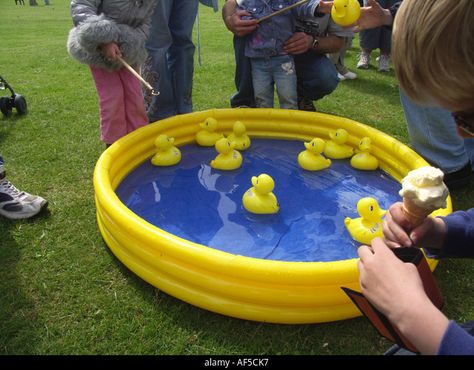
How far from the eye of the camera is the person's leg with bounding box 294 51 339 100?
3.35 metres

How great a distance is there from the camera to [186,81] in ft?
10.8

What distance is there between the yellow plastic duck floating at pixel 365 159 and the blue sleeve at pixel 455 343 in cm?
188

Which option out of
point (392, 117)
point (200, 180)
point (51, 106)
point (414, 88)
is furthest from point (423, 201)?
point (51, 106)

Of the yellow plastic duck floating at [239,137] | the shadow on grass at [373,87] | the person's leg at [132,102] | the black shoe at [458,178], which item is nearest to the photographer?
the black shoe at [458,178]

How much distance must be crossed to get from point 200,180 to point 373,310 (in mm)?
1703

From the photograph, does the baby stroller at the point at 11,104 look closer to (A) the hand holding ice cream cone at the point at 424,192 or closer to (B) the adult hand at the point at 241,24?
(B) the adult hand at the point at 241,24

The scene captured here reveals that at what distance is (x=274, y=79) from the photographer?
130 inches

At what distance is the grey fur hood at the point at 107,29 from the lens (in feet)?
7.93

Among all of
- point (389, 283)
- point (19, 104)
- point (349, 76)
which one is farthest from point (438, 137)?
point (19, 104)

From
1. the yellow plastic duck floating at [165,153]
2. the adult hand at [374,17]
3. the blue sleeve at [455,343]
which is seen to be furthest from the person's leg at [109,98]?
the blue sleeve at [455,343]

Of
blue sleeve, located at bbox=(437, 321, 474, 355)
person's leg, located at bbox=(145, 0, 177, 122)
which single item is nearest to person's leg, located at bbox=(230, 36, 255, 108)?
person's leg, located at bbox=(145, 0, 177, 122)

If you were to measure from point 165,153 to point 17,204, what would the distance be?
94 centimetres

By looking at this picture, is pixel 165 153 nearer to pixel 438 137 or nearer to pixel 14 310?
pixel 14 310
